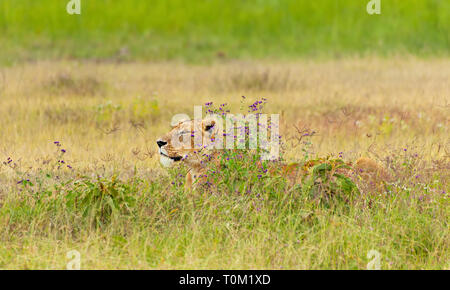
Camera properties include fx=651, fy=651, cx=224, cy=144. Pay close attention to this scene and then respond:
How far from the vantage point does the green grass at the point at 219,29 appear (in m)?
23.6

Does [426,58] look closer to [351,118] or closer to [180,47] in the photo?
[180,47]

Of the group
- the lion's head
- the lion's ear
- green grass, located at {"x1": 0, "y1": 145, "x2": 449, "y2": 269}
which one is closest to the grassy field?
green grass, located at {"x1": 0, "y1": 145, "x2": 449, "y2": 269}

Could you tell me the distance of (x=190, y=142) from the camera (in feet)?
21.6

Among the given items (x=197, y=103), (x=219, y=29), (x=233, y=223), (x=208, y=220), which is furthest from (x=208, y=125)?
(x=219, y=29)

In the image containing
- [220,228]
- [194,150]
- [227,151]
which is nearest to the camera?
[220,228]

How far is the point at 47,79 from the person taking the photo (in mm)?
15102

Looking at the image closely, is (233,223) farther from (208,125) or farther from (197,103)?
(197,103)

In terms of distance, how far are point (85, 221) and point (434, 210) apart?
3.30m

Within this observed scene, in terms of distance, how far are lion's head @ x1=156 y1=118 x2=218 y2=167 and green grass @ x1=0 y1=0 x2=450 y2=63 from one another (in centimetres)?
1598

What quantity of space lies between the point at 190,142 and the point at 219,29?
68.1 feet

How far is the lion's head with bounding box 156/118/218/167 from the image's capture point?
21.5ft

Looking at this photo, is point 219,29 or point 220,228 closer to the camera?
point 220,228

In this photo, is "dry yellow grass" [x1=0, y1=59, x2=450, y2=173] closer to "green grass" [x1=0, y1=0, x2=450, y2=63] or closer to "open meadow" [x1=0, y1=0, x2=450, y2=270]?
"open meadow" [x1=0, y1=0, x2=450, y2=270]
